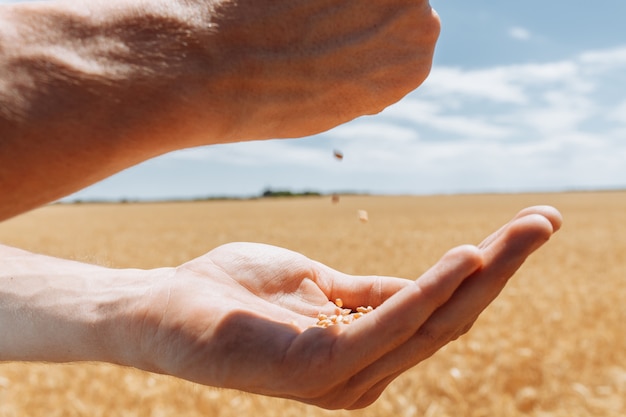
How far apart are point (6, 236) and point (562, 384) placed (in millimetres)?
17150

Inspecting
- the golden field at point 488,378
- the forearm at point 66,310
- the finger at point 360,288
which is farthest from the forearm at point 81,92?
the golden field at point 488,378

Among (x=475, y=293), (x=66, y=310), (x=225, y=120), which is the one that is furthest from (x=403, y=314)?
(x=66, y=310)

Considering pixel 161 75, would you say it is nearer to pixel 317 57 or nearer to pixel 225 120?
pixel 225 120

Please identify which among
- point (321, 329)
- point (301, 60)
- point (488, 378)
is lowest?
point (488, 378)

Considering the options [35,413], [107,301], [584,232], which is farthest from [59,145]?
[584,232]

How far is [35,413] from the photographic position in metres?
4.13

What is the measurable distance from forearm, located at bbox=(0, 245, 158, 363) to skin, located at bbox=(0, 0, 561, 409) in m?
0.01

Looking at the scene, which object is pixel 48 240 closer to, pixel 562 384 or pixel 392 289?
pixel 562 384

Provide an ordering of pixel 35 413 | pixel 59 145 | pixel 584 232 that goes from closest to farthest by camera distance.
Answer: pixel 59 145 → pixel 35 413 → pixel 584 232

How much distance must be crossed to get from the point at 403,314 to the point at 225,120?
0.48 m

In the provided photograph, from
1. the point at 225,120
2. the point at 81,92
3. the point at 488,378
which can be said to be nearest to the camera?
the point at 81,92

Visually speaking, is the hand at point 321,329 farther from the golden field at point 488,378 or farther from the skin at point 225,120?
the golden field at point 488,378

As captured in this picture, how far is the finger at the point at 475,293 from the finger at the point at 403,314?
22mm

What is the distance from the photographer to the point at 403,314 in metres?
1.15
